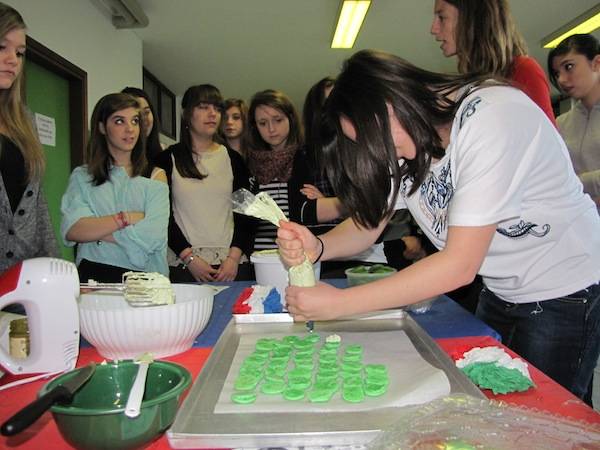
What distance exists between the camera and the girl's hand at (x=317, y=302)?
85 centimetres

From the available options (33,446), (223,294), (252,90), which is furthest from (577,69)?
(252,90)

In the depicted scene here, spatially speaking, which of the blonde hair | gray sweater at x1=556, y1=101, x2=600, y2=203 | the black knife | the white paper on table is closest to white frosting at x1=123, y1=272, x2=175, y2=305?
the white paper on table

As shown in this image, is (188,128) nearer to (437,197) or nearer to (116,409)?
(437,197)

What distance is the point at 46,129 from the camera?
10.5 feet

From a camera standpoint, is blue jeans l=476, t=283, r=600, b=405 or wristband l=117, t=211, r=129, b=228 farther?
wristband l=117, t=211, r=129, b=228

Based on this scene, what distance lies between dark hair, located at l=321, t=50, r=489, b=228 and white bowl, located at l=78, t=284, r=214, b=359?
1.30 feet

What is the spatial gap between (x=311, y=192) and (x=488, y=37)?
0.87 meters

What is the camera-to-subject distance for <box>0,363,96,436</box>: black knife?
47 cm

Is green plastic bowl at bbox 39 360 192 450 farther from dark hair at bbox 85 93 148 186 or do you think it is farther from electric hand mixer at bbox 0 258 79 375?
dark hair at bbox 85 93 148 186

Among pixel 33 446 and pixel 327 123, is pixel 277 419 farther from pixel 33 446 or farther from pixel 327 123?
pixel 327 123

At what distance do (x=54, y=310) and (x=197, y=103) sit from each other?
1.63 metres

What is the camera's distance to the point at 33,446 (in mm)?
604

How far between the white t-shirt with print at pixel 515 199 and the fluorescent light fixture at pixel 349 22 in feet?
10.3

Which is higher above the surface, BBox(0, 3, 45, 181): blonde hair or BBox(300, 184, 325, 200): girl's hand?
BBox(0, 3, 45, 181): blonde hair
